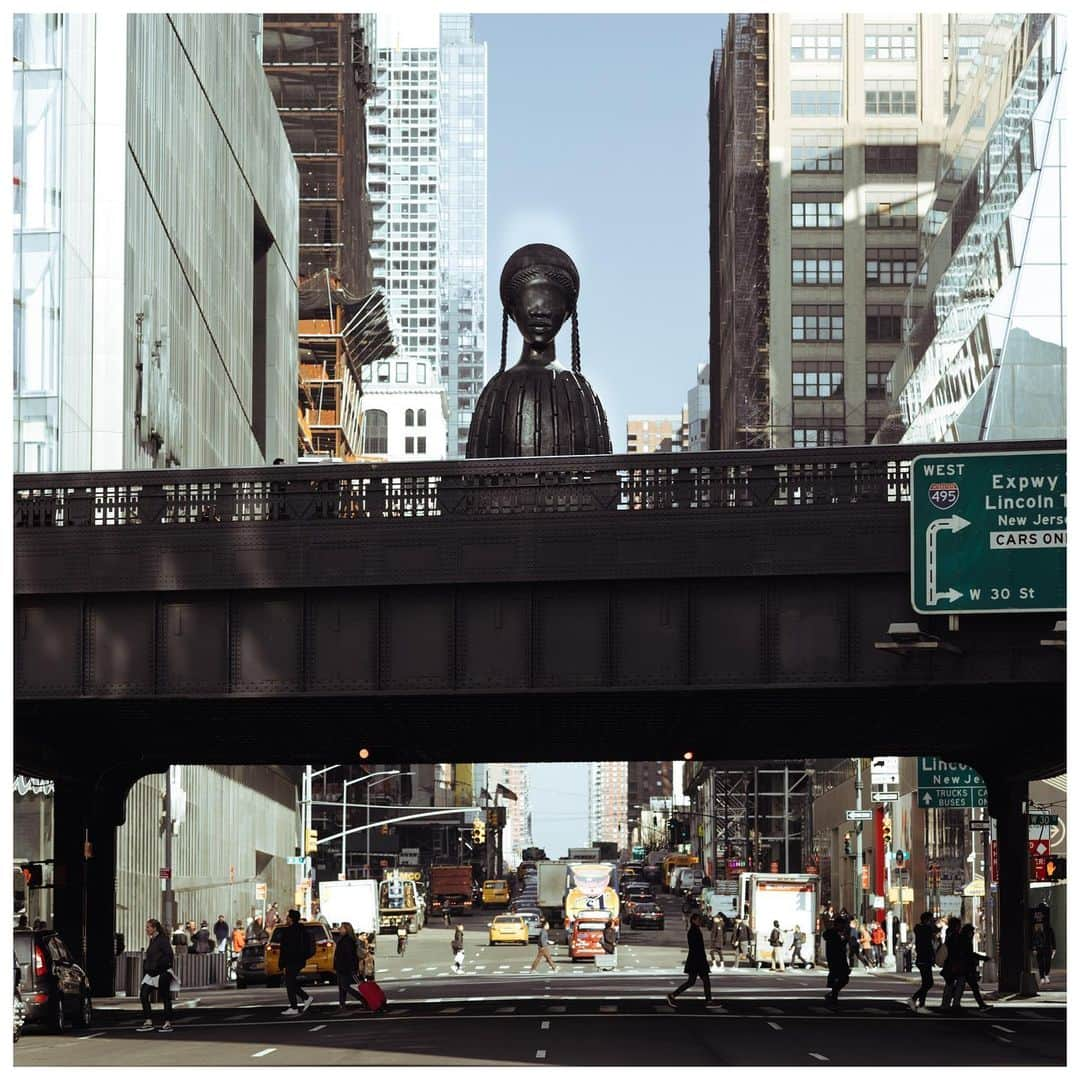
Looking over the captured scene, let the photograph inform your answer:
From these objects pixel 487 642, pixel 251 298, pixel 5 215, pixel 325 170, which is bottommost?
pixel 487 642

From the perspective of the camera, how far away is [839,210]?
141625mm

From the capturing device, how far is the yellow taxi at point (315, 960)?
183 feet

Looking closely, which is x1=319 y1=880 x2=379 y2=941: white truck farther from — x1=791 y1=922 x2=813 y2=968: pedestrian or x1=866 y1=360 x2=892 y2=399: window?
x1=866 y1=360 x2=892 y2=399: window

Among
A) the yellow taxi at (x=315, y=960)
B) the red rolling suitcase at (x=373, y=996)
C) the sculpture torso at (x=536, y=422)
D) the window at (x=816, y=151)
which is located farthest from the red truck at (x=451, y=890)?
the sculpture torso at (x=536, y=422)

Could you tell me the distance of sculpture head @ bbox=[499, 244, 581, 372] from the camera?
32.9 metres

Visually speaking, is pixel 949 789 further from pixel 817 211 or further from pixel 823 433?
pixel 817 211

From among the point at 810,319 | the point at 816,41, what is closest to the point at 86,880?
the point at 810,319

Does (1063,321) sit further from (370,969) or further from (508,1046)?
(508,1046)

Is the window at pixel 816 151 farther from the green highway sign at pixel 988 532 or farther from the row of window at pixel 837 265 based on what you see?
the green highway sign at pixel 988 532

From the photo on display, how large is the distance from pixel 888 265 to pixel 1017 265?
270ft

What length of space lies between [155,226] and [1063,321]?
28264 mm

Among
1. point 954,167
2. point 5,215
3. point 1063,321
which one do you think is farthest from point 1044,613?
point 954,167

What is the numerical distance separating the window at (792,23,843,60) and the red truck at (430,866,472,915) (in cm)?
6346

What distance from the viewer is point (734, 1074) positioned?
2117cm
